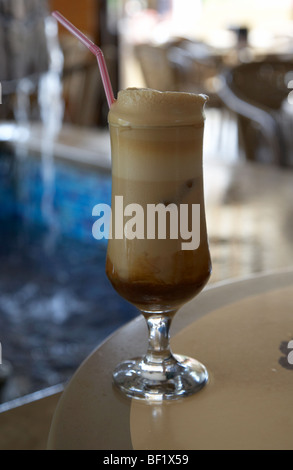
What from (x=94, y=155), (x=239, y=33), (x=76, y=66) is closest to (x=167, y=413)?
(x=94, y=155)

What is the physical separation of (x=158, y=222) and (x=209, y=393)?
14 cm

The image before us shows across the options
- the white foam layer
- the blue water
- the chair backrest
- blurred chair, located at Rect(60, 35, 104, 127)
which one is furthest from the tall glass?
blurred chair, located at Rect(60, 35, 104, 127)

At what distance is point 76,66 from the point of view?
12.7 ft

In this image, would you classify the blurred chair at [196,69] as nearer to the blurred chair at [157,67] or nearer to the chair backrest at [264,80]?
the blurred chair at [157,67]

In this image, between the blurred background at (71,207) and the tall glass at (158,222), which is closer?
the tall glass at (158,222)

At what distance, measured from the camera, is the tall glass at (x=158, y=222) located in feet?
1.64

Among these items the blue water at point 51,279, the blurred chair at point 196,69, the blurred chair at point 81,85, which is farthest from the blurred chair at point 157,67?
the blue water at point 51,279

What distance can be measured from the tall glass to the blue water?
0.78 meters

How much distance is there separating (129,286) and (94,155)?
4.63 ft

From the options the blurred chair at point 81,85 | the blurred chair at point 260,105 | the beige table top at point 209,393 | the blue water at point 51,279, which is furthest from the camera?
the blurred chair at point 81,85

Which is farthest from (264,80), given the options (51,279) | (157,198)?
(157,198)

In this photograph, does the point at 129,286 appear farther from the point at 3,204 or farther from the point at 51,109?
the point at 51,109

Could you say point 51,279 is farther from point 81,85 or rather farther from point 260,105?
point 81,85

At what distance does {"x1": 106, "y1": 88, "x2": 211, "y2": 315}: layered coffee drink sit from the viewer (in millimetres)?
498
